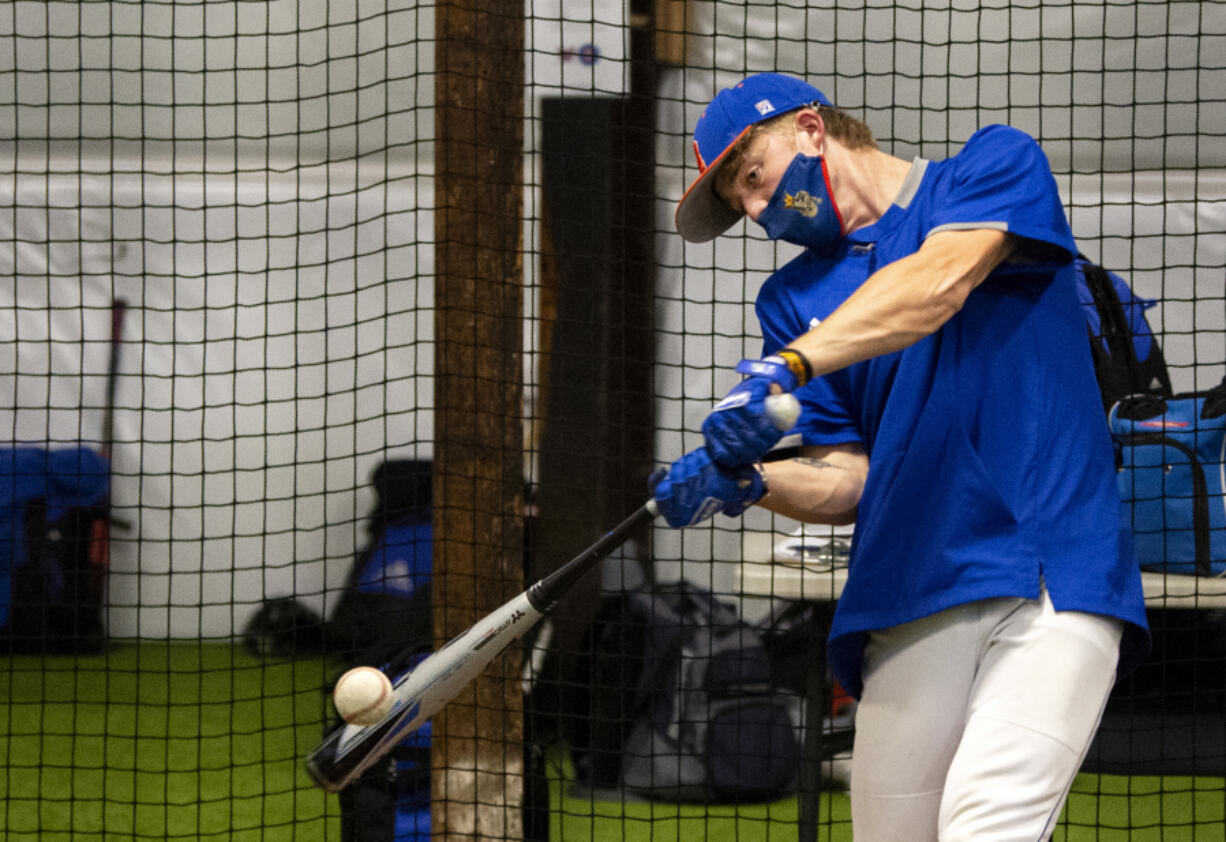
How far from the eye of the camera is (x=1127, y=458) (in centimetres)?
309

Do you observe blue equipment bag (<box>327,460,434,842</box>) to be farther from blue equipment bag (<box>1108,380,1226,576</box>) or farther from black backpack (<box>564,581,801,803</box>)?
blue equipment bag (<box>1108,380,1226,576</box>)

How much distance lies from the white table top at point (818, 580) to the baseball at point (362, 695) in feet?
3.23

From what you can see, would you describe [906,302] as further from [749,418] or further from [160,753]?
[160,753]

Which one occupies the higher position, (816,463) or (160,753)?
(816,463)

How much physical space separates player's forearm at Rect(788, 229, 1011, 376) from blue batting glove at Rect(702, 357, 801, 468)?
0.13 ft

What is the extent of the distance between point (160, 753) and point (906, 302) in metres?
3.21

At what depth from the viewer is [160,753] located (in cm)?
399

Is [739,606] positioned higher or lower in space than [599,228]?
lower

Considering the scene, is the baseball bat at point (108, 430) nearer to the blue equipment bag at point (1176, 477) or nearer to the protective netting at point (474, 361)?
the protective netting at point (474, 361)

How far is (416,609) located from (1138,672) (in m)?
1.96

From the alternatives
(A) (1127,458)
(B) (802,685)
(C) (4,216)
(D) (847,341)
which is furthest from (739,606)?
(C) (4,216)

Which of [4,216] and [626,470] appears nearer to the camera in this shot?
[626,470]

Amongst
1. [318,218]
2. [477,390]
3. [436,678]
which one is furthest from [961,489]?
[318,218]

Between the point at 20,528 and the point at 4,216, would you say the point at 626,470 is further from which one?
the point at 4,216
